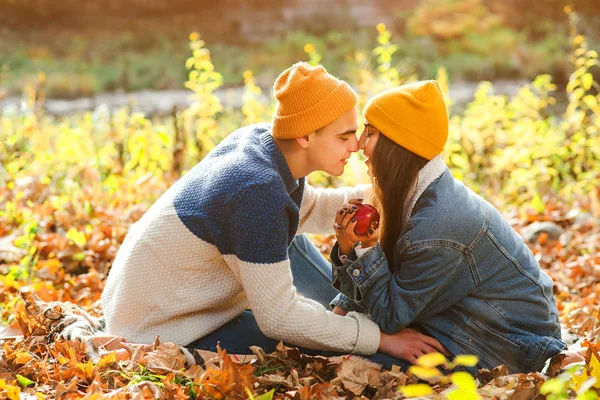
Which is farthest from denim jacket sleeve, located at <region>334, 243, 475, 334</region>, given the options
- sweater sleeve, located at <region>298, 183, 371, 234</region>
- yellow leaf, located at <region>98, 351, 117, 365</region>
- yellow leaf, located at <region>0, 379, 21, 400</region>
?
yellow leaf, located at <region>0, 379, 21, 400</region>

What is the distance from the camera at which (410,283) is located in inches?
91.5

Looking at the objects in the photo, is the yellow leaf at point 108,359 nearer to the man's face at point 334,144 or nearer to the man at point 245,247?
the man at point 245,247

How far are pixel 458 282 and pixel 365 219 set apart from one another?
1.20 feet

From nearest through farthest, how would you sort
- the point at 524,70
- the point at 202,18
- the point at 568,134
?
the point at 568,134 < the point at 524,70 < the point at 202,18

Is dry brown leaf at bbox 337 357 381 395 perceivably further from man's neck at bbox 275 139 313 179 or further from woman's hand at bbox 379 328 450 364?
man's neck at bbox 275 139 313 179

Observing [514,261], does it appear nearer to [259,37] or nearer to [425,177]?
[425,177]

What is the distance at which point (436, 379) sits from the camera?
2291 mm

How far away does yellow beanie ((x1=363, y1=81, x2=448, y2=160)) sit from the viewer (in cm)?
236

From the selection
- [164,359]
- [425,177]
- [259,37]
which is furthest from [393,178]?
[259,37]

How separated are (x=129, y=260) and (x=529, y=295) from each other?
1359 mm

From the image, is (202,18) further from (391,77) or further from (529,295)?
(529,295)

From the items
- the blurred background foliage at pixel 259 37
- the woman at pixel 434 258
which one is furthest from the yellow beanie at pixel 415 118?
the blurred background foliage at pixel 259 37

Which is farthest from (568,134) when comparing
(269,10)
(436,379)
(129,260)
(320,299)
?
(269,10)

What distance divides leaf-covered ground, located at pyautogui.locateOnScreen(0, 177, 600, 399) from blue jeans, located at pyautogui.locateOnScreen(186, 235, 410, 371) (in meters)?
0.08
